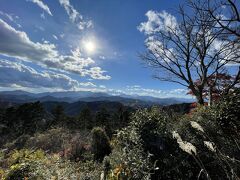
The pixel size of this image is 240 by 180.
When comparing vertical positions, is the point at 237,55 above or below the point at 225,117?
above

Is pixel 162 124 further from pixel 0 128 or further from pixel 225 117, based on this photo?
pixel 0 128

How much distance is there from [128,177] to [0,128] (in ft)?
88.4

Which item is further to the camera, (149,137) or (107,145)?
(107,145)

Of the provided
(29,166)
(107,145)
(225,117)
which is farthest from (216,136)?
(107,145)

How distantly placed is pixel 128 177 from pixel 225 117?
3.80 metres

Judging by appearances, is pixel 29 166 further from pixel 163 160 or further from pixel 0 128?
pixel 0 128

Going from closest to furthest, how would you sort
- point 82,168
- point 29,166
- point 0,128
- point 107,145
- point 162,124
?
point 29,166, point 162,124, point 82,168, point 107,145, point 0,128

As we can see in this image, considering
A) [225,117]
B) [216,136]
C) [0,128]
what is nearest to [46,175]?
[216,136]

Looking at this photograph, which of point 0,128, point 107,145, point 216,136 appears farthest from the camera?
point 0,128

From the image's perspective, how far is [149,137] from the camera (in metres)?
5.97

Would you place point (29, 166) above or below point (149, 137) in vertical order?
below

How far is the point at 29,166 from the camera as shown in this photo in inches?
207

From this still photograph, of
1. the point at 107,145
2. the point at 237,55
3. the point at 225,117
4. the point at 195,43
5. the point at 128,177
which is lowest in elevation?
the point at 107,145

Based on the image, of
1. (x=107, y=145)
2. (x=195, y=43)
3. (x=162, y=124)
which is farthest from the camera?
(x=195, y=43)
